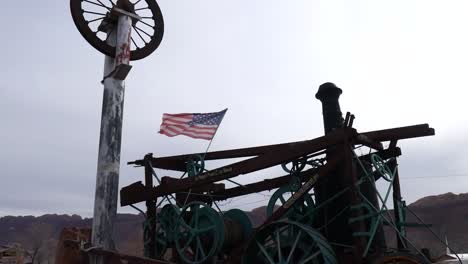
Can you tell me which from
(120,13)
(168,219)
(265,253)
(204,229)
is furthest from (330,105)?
(120,13)

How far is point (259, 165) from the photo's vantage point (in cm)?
984

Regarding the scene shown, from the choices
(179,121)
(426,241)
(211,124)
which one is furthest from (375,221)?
(426,241)

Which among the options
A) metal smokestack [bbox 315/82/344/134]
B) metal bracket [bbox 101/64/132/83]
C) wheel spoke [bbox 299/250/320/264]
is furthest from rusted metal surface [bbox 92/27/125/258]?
metal smokestack [bbox 315/82/344/134]

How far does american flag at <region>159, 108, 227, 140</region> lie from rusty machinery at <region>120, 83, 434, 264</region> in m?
0.62

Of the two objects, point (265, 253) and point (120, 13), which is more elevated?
point (120, 13)

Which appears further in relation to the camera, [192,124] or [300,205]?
[192,124]

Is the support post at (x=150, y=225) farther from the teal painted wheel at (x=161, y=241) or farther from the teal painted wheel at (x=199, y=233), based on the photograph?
the teal painted wheel at (x=199, y=233)

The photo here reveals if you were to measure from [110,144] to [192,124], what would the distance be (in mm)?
2353

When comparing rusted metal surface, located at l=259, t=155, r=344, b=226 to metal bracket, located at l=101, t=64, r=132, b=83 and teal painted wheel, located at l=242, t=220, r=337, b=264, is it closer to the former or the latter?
teal painted wheel, located at l=242, t=220, r=337, b=264

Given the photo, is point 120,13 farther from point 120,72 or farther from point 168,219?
point 168,219

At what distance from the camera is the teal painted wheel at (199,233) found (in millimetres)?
10344

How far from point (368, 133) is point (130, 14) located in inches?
293

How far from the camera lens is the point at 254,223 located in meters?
76.6

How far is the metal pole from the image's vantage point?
10.4 metres
